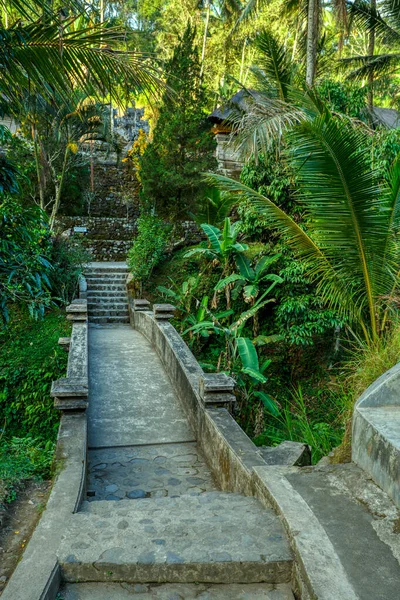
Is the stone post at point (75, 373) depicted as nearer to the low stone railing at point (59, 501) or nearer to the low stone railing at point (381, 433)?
the low stone railing at point (59, 501)

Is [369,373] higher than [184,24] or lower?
lower

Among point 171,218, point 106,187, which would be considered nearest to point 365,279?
point 171,218

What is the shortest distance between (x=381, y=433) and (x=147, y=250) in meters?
10.2

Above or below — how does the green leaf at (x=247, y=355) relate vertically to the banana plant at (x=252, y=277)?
below

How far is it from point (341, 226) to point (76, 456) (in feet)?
13.0

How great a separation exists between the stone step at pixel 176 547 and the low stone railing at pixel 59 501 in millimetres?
100

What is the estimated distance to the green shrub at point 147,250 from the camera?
12.8 meters

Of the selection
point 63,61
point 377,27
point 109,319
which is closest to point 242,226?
point 109,319

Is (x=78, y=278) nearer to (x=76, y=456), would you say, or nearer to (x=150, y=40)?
(x=76, y=456)

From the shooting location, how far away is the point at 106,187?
21.8m

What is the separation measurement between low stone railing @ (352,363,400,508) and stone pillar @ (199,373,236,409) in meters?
2.19

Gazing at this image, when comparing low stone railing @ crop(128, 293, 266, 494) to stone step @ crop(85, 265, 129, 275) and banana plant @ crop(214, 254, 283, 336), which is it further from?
stone step @ crop(85, 265, 129, 275)

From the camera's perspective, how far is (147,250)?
42.3ft

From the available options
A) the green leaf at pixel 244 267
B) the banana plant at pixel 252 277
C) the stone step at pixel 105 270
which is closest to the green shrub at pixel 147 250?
the stone step at pixel 105 270
